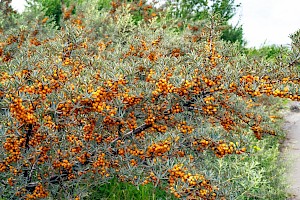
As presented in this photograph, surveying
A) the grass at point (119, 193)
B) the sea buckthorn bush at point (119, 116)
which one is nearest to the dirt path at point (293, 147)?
the grass at point (119, 193)

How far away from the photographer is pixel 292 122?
36.4ft

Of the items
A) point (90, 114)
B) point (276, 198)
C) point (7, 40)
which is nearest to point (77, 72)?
point (90, 114)

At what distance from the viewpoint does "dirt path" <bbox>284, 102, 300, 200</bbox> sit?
653 centimetres

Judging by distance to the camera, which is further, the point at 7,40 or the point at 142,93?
the point at 7,40

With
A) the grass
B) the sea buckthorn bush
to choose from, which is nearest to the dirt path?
the grass

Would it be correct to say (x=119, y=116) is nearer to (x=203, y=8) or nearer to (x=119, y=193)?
(x=119, y=193)

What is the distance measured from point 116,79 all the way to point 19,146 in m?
0.85

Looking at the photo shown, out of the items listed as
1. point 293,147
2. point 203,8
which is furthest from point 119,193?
point 203,8

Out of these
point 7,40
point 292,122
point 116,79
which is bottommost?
point 292,122

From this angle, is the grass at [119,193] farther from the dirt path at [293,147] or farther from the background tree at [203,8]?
the background tree at [203,8]

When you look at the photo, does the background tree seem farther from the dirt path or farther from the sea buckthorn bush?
the sea buckthorn bush

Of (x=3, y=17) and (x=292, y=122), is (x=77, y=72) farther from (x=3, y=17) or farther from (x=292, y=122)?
(x=292, y=122)

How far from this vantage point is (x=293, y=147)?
8.75 metres

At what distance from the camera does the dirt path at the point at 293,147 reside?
6.53 m
